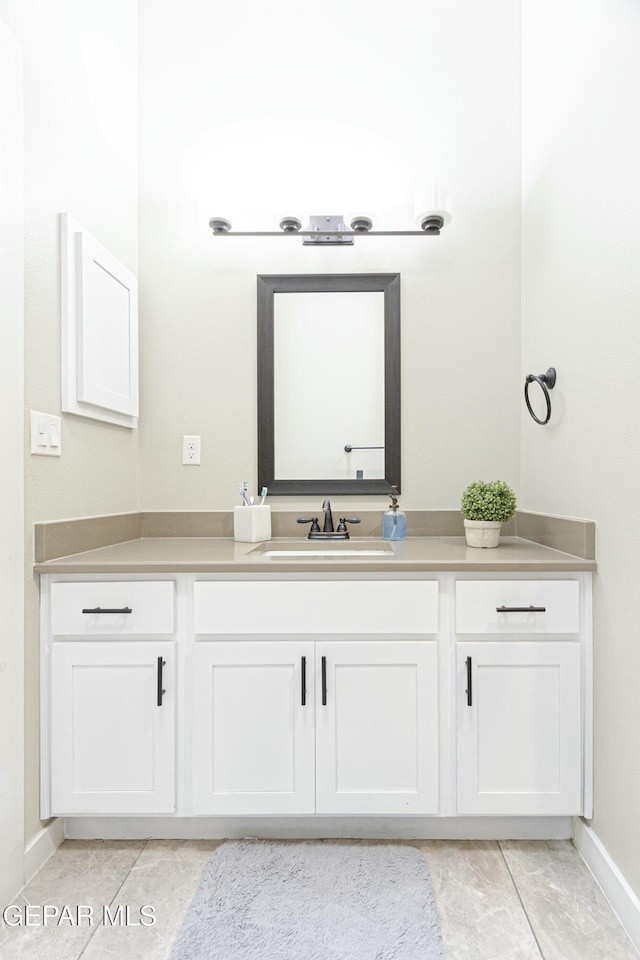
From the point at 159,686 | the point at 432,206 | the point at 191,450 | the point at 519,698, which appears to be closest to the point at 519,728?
the point at 519,698

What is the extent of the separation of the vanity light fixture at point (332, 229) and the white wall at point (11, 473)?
2.40 feet

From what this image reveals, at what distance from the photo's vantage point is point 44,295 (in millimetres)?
1411

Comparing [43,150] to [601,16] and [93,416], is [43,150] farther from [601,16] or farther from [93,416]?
[601,16]

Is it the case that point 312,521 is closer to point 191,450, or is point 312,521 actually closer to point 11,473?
point 191,450

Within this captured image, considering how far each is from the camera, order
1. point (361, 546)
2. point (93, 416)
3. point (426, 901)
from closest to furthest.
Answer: point (426, 901) → point (93, 416) → point (361, 546)

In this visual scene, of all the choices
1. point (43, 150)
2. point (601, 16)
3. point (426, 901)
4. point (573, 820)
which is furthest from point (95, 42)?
point (573, 820)

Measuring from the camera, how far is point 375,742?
55.1 inches

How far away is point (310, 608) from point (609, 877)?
97 cm

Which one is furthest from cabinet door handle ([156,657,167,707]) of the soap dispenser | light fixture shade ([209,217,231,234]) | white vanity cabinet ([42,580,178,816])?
light fixture shade ([209,217,231,234])

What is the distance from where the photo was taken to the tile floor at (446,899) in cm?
114

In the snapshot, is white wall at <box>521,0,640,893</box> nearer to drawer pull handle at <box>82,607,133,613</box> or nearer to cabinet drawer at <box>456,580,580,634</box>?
cabinet drawer at <box>456,580,580,634</box>

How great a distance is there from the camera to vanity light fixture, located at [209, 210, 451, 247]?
1.85 metres

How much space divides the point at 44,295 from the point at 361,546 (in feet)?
4.01

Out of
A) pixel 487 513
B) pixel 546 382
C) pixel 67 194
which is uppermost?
pixel 67 194
